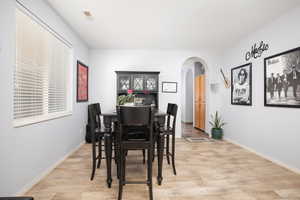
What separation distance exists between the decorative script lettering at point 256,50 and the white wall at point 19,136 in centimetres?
390

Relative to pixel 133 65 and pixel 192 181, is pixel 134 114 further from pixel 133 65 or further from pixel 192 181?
pixel 133 65

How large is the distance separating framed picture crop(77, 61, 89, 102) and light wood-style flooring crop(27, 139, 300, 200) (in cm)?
140

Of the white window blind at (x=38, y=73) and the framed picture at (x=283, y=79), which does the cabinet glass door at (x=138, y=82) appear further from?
the framed picture at (x=283, y=79)

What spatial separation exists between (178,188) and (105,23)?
3038mm

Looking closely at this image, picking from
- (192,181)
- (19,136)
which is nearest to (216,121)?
(192,181)

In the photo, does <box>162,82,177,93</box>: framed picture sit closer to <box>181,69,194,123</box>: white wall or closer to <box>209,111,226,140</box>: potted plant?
<box>209,111,226,140</box>: potted plant

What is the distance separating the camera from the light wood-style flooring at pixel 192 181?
6.11 feet

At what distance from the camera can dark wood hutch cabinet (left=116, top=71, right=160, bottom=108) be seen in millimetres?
4289

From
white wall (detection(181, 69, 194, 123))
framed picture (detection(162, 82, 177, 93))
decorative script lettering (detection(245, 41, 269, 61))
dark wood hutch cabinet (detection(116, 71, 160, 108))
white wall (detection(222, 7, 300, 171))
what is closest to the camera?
white wall (detection(222, 7, 300, 171))

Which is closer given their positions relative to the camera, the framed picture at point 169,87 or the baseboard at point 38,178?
the baseboard at point 38,178

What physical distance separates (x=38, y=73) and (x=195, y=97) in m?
5.29

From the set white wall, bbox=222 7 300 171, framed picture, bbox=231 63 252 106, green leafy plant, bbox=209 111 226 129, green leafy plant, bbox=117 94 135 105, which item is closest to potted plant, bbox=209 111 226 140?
green leafy plant, bbox=209 111 226 129

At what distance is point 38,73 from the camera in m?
2.28

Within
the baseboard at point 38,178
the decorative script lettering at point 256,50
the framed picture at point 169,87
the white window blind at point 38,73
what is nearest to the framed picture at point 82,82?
the white window blind at point 38,73
